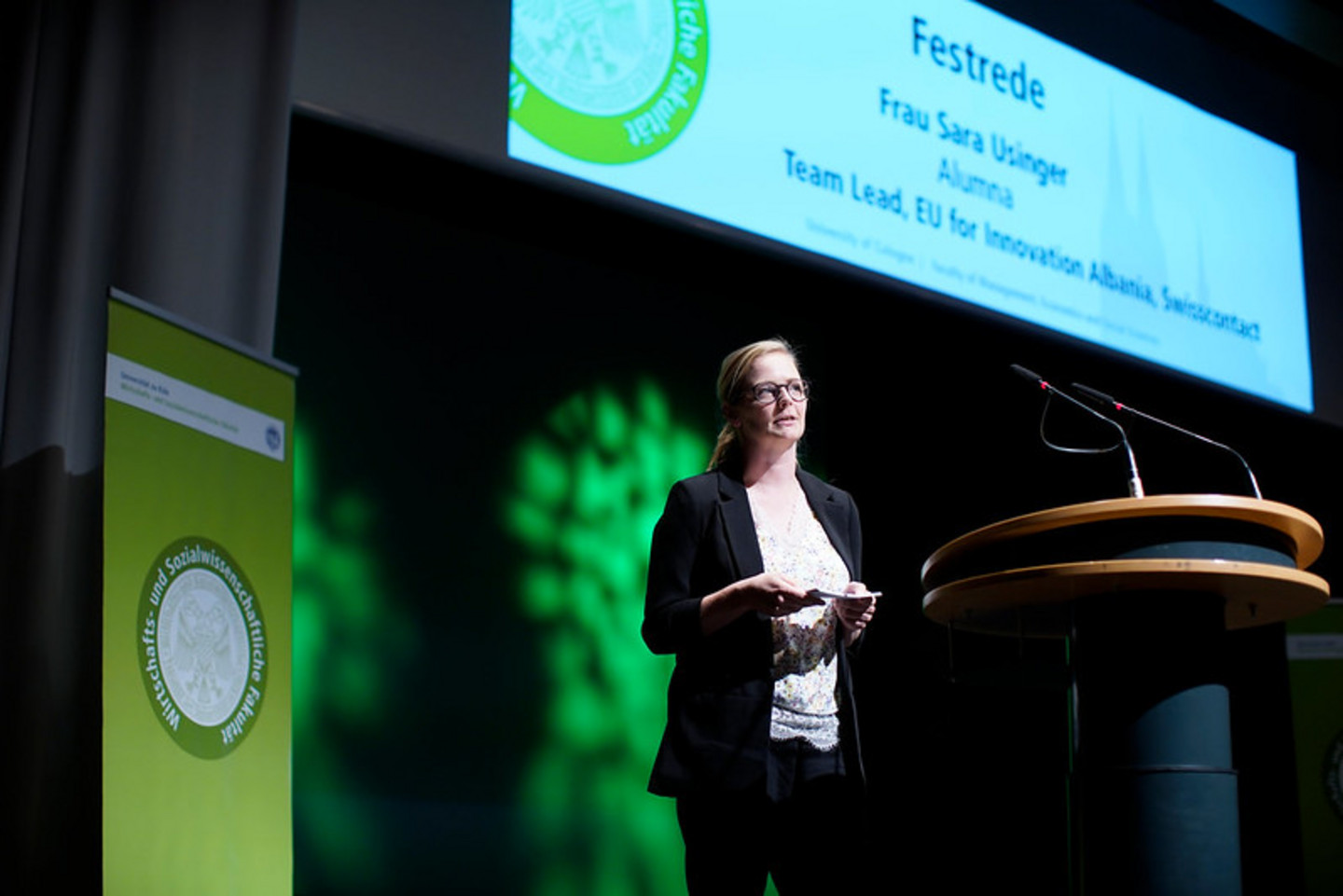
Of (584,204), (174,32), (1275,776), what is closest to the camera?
(174,32)

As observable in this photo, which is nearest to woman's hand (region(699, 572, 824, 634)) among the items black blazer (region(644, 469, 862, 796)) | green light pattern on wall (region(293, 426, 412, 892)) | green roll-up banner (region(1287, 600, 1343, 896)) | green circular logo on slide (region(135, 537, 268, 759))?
black blazer (region(644, 469, 862, 796))

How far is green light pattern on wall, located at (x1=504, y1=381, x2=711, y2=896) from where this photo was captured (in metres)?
3.64

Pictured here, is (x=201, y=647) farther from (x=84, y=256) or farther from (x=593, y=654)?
(x=593, y=654)

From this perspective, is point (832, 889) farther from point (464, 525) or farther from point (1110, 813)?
point (464, 525)

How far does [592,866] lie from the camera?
367 centimetres

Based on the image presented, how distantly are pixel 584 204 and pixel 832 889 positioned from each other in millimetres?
1853

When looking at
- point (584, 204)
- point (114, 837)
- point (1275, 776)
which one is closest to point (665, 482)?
point (584, 204)

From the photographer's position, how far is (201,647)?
2049 mm

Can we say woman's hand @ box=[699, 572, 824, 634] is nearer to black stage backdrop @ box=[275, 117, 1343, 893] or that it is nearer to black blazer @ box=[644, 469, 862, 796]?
black blazer @ box=[644, 469, 862, 796]

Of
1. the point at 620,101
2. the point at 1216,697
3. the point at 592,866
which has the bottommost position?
the point at 592,866

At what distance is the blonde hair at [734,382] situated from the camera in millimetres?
2211

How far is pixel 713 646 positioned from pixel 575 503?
184cm

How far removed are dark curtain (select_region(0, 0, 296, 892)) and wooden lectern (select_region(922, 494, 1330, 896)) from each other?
147cm

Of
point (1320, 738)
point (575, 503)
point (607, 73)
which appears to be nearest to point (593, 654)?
point (575, 503)
